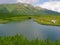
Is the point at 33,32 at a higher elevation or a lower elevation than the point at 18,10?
higher

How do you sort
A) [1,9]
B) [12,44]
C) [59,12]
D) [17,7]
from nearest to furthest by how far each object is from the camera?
[12,44] → [59,12] → [1,9] → [17,7]

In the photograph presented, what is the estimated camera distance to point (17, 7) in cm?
7881

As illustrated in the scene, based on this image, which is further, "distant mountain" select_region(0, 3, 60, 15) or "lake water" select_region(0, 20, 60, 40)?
"distant mountain" select_region(0, 3, 60, 15)

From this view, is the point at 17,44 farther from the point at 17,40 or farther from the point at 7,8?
the point at 7,8

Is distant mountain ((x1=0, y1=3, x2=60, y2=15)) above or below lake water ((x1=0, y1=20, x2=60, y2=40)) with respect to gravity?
below

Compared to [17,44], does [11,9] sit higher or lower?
Answer: lower

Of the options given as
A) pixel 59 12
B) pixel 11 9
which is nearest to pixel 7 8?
pixel 11 9

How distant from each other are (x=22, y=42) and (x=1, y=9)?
6214 cm

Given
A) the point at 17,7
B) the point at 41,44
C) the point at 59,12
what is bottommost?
the point at 17,7

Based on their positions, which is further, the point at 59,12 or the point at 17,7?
the point at 17,7

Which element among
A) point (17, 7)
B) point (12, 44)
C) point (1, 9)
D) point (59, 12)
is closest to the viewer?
point (12, 44)

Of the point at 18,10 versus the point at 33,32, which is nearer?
the point at 33,32

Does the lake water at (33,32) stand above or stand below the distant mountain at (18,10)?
above

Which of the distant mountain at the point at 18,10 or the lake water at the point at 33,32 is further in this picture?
the distant mountain at the point at 18,10
